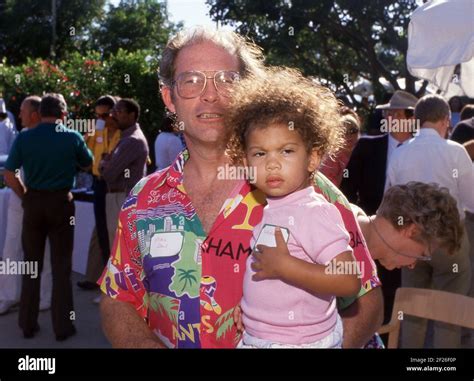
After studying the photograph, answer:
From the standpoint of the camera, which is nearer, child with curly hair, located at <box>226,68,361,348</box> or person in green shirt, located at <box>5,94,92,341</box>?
child with curly hair, located at <box>226,68,361,348</box>

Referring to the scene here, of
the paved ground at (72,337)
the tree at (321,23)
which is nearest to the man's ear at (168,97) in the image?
the paved ground at (72,337)

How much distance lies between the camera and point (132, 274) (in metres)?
2.06

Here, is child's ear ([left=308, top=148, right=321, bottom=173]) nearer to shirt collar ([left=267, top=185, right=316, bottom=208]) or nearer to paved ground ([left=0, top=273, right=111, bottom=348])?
shirt collar ([left=267, top=185, right=316, bottom=208])

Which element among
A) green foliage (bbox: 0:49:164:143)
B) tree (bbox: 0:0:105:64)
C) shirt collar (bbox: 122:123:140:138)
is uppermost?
tree (bbox: 0:0:105:64)

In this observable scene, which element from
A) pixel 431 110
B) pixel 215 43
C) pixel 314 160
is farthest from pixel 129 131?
pixel 314 160

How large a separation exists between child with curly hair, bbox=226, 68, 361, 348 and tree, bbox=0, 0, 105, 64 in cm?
2954

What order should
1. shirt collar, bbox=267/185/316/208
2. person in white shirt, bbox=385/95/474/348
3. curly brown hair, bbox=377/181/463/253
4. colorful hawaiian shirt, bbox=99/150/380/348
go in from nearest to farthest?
1. shirt collar, bbox=267/185/316/208
2. colorful hawaiian shirt, bbox=99/150/380/348
3. curly brown hair, bbox=377/181/463/253
4. person in white shirt, bbox=385/95/474/348

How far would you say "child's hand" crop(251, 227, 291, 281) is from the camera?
175 cm

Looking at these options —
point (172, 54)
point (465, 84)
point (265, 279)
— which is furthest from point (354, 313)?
point (465, 84)

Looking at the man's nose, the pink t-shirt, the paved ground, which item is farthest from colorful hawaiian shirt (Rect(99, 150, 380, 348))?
the paved ground

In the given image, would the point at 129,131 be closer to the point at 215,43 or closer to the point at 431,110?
the point at 431,110

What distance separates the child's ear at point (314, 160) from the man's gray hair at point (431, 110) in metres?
3.12

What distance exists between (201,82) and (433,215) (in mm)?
881
